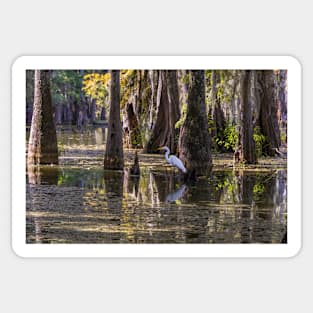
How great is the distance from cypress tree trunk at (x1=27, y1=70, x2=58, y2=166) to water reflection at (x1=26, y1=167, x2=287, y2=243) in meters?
0.10

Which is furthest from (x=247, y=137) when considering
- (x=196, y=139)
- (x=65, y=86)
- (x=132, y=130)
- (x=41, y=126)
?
(x=41, y=126)

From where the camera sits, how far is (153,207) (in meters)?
6.16

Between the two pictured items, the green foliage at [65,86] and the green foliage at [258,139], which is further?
the green foliage at [258,139]

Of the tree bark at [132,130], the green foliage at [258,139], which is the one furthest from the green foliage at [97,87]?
the green foliage at [258,139]

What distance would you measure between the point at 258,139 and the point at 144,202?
829 mm

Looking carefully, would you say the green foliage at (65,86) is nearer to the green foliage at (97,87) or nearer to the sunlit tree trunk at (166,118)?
the green foliage at (97,87)

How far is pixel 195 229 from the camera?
6105mm

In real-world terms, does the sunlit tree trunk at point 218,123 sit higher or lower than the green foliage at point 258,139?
higher

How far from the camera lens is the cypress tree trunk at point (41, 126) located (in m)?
6.11

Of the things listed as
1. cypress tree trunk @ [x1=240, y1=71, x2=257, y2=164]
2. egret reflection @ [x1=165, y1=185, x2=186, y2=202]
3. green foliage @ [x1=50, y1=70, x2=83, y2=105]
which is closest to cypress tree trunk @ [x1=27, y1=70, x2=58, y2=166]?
green foliage @ [x1=50, y1=70, x2=83, y2=105]
